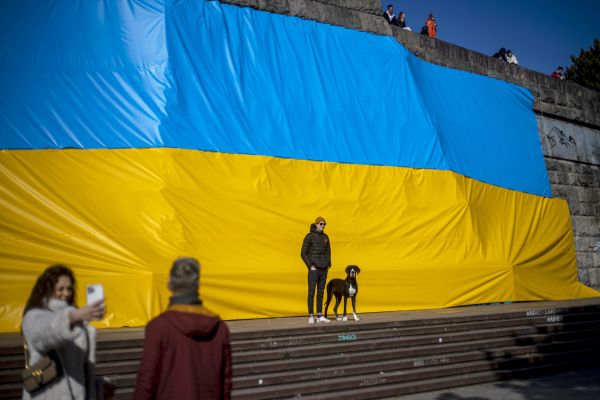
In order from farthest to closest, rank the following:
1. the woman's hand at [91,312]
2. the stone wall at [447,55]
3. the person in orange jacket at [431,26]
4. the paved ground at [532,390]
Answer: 1. the person in orange jacket at [431,26]
2. the stone wall at [447,55]
3. the paved ground at [532,390]
4. the woman's hand at [91,312]

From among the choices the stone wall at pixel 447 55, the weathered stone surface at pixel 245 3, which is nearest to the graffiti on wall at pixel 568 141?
the stone wall at pixel 447 55

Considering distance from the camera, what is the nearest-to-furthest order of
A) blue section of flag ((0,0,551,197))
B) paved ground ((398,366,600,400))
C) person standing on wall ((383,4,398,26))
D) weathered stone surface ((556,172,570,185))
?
paved ground ((398,366,600,400))
blue section of flag ((0,0,551,197))
person standing on wall ((383,4,398,26))
weathered stone surface ((556,172,570,185))

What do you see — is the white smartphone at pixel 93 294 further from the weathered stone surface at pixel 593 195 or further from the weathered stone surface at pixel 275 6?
the weathered stone surface at pixel 593 195

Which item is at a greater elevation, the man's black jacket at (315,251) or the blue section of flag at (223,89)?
the blue section of flag at (223,89)

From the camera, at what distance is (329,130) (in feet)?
39.0

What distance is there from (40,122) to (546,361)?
9.59 m

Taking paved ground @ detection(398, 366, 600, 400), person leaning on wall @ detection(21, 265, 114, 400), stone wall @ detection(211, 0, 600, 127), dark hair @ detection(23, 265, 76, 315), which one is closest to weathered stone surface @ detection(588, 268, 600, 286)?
stone wall @ detection(211, 0, 600, 127)

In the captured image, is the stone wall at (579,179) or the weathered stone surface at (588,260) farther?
the stone wall at (579,179)

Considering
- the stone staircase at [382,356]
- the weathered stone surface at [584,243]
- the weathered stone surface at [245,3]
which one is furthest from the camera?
the weathered stone surface at [584,243]

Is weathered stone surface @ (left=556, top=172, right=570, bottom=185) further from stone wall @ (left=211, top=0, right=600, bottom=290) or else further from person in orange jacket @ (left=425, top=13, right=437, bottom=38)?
person in orange jacket @ (left=425, top=13, right=437, bottom=38)

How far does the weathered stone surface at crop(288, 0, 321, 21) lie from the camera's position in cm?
1263

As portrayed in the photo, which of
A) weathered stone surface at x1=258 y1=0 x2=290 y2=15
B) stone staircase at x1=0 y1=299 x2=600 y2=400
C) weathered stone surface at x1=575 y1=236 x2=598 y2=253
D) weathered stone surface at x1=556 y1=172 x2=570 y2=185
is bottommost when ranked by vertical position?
stone staircase at x1=0 y1=299 x2=600 y2=400

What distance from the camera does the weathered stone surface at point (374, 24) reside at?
13.6 metres

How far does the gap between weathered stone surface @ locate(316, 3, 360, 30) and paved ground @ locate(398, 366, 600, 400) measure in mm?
9156
